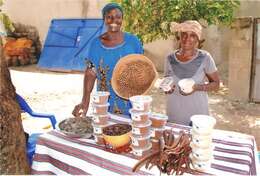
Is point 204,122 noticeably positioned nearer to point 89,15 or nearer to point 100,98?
point 100,98

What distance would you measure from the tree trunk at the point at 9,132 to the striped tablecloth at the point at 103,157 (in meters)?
0.11

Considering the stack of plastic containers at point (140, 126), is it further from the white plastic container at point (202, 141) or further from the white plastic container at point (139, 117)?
the white plastic container at point (202, 141)

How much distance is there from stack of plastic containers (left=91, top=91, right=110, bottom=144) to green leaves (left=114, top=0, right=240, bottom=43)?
253 centimetres

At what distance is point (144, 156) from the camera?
6.31ft

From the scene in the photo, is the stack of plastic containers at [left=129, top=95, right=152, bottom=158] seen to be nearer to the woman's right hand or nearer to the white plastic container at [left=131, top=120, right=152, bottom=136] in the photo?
the white plastic container at [left=131, top=120, right=152, bottom=136]

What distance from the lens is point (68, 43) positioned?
9.47m

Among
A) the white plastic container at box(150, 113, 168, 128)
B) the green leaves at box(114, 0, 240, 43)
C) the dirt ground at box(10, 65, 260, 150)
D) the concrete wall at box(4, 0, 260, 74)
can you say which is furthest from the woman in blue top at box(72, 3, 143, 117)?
the concrete wall at box(4, 0, 260, 74)

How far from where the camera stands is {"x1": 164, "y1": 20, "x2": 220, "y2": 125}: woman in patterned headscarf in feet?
8.29

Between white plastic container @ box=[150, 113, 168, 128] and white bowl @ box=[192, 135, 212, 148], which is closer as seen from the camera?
white bowl @ box=[192, 135, 212, 148]

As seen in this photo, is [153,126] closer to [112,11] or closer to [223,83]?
[112,11]

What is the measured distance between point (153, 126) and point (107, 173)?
15.6 inches

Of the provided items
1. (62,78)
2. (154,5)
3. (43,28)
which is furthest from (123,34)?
(43,28)

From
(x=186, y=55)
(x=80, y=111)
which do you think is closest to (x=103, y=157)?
(x=80, y=111)

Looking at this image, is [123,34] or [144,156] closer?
[144,156]
